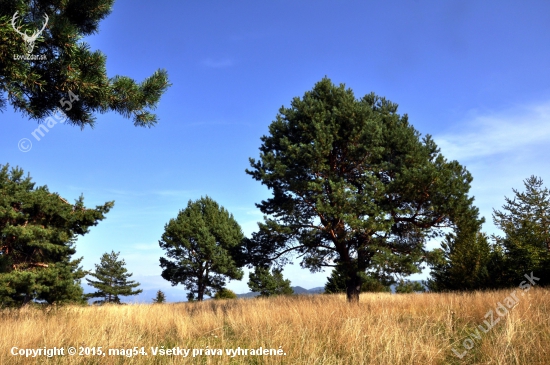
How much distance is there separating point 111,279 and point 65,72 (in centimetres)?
4940

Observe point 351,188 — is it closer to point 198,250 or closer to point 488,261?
point 488,261

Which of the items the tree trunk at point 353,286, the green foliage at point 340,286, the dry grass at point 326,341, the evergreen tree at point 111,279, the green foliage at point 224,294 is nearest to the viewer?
the dry grass at point 326,341

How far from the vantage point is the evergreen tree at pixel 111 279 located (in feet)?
153

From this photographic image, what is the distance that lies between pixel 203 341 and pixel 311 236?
8.09 metres

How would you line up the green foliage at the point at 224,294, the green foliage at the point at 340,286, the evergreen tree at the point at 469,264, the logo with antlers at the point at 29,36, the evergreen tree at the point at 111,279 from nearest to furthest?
the logo with antlers at the point at 29,36 < the evergreen tree at the point at 469,264 < the green foliage at the point at 340,286 < the green foliage at the point at 224,294 < the evergreen tree at the point at 111,279

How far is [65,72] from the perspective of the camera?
571 cm

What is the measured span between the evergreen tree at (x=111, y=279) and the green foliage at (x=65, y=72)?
4672 cm

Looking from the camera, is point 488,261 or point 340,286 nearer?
point 488,261

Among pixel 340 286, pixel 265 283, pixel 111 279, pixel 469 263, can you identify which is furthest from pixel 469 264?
pixel 111 279

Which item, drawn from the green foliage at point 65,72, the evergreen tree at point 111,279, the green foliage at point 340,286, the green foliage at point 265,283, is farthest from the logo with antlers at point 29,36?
the evergreen tree at point 111,279

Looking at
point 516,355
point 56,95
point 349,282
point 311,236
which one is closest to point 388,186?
point 311,236

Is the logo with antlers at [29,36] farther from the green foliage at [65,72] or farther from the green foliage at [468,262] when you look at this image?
the green foliage at [468,262]

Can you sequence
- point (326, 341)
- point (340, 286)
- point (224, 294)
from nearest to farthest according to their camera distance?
point (326, 341)
point (340, 286)
point (224, 294)

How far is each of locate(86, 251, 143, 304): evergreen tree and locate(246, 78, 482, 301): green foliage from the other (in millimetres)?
40019
